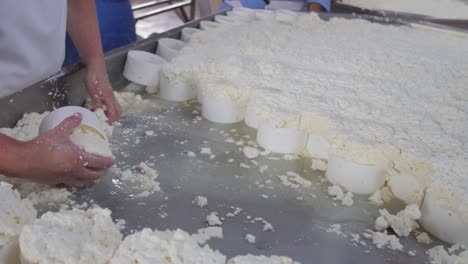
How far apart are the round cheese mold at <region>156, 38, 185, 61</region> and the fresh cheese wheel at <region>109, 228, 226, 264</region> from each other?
4.25 ft

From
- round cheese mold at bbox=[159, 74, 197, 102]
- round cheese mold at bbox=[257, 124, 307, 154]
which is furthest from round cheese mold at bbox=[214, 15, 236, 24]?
round cheese mold at bbox=[257, 124, 307, 154]

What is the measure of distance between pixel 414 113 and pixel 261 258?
948 mm

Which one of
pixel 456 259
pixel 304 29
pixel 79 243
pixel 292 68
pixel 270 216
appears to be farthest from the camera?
pixel 304 29

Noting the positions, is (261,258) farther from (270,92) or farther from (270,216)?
(270,92)

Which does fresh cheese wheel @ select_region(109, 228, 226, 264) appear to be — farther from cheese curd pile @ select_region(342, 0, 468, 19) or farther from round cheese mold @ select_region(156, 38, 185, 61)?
cheese curd pile @ select_region(342, 0, 468, 19)

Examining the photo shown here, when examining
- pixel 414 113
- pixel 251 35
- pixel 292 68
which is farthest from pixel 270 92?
pixel 251 35

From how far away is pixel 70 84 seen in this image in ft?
5.57

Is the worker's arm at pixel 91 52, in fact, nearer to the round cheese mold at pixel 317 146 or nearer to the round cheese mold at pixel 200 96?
the round cheese mold at pixel 200 96

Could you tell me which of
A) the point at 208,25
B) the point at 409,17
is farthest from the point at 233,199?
the point at 409,17

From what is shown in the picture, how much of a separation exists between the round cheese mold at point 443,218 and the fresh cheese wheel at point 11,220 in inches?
38.6

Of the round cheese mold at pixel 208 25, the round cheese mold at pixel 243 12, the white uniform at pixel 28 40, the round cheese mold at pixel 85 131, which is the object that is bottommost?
the round cheese mold at pixel 85 131

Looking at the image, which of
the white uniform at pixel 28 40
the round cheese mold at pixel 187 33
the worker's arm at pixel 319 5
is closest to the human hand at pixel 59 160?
the white uniform at pixel 28 40

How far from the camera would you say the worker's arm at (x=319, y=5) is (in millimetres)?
3375

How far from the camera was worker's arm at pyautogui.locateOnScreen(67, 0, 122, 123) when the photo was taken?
1658 mm
